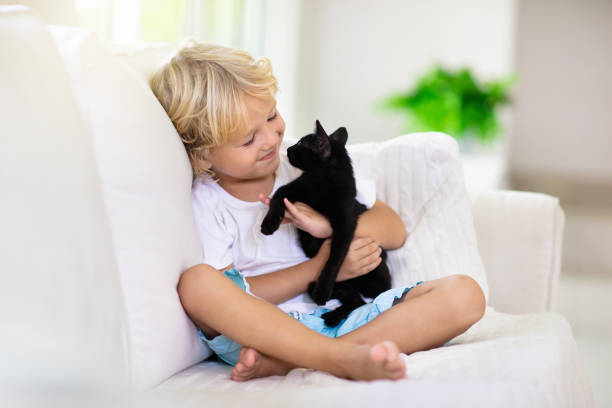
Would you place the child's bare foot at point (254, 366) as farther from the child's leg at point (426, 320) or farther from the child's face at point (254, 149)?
the child's face at point (254, 149)

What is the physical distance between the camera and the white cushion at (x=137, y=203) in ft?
2.93

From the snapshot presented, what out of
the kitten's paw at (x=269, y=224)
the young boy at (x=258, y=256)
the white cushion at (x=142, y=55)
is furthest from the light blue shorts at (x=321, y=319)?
the white cushion at (x=142, y=55)

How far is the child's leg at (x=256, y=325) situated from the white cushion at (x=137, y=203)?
3 centimetres

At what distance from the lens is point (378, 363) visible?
0.81 metres

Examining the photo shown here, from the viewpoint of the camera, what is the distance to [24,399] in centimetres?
75

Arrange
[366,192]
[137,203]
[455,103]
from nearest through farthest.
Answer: [137,203]
[366,192]
[455,103]

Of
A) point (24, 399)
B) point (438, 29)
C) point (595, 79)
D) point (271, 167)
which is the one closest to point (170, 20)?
point (271, 167)

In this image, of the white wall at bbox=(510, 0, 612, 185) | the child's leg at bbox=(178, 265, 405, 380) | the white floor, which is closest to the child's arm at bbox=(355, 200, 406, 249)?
the child's leg at bbox=(178, 265, 405, 380)

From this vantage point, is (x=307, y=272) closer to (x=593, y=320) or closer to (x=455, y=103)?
(x=593, y=320)

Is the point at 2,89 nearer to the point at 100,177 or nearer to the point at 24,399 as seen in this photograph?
the point at 100,177

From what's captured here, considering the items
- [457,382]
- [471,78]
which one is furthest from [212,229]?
[471,78]

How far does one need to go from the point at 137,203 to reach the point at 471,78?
3094 millimetres

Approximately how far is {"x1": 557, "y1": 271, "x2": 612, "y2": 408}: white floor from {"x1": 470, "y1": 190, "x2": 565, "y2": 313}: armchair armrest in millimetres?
385

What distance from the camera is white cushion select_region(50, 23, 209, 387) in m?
0.89
